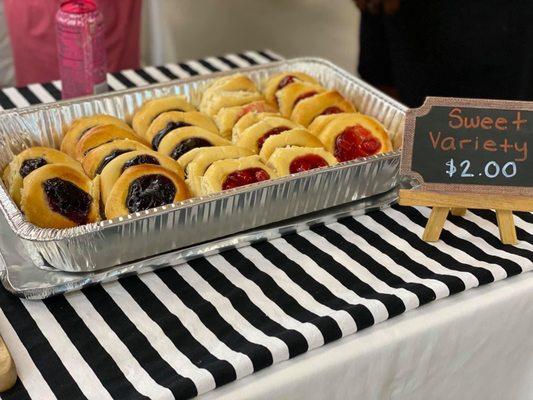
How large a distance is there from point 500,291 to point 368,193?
25cm

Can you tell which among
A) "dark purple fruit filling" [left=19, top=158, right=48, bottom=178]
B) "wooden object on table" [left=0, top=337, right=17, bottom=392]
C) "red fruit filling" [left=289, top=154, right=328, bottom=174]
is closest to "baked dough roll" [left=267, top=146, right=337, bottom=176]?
"red fruit filling" [left=289, top=154, right=328, bottom=174]

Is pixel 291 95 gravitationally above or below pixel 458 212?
above

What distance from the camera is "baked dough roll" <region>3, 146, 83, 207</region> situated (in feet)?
3.18

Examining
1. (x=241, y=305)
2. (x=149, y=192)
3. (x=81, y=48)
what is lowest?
(x=241, y=305)

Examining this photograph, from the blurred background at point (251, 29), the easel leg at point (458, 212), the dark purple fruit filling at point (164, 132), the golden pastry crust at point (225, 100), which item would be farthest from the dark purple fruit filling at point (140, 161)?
the blurred background at point (251, 29)

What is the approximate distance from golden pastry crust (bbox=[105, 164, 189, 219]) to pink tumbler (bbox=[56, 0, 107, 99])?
384mm

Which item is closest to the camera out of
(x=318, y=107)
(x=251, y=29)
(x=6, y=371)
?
(x=6, y=371)

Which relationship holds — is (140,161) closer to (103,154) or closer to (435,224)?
(103,154)

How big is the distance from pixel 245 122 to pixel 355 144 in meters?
0.18

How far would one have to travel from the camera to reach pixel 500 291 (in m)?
0.93

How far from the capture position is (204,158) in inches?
39.8

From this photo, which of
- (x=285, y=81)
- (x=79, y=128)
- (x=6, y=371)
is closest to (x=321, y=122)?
(x=285, y=81)

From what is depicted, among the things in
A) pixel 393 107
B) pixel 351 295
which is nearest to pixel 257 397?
pixel 351 295

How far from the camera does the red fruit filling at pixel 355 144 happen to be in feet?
3.62
